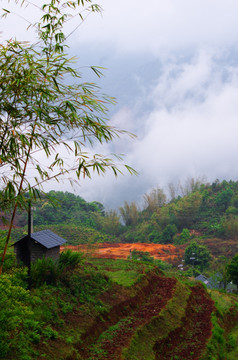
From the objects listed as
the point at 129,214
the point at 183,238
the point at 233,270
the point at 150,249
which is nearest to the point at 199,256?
the point at 150,249

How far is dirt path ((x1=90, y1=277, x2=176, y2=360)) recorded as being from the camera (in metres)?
9.31

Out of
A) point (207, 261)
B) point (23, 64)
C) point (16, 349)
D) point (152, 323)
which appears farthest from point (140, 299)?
point (207, 261)

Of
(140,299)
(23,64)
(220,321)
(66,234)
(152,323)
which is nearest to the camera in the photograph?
(23,64)

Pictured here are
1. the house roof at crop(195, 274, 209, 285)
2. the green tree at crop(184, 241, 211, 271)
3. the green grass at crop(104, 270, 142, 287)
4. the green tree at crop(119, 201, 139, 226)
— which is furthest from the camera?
the green tree at crop(119, 201, 139, 226)

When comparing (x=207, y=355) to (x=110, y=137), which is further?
(x=207, y=355)

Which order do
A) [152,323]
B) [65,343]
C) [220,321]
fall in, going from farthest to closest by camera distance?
[220,321]
[152,323]
[65,343]

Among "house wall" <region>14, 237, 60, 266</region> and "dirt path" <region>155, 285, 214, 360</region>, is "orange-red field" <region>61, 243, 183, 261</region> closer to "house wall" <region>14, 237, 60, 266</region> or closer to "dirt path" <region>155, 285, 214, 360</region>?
"dirt path" <region>155, 285, 214, 360</region>

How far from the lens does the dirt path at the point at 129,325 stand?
9.31 m

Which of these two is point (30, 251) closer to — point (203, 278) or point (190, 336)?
point (190, 336)

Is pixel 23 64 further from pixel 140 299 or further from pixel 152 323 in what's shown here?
pixel 140 299

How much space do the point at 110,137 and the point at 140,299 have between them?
28.9 ft

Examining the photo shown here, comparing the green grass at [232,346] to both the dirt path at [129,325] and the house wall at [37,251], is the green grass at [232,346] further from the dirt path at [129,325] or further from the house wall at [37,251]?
the house wall at [37,251]

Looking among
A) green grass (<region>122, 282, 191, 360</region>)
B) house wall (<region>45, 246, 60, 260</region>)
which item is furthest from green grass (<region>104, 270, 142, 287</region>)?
house wall (<region>45, 246, 60, 260</region>)

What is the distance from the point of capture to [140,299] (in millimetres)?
13633
